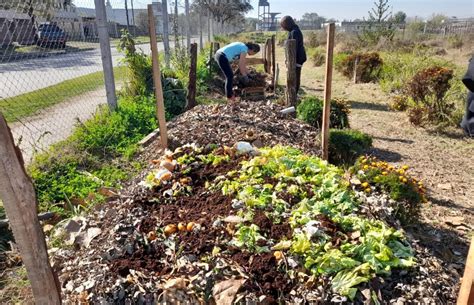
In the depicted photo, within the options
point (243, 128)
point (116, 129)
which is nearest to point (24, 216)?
point (243, 128)

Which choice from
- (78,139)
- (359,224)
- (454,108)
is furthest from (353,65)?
(359,224)

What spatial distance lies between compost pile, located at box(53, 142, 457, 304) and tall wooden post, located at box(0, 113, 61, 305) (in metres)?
0.56

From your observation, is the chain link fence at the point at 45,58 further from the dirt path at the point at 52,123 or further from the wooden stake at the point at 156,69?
the wooden stake at the point at 156,69

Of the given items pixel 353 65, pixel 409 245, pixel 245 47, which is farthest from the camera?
pixel 353 65

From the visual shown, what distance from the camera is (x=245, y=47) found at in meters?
6.91

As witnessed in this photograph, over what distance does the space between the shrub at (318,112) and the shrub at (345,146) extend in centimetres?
75

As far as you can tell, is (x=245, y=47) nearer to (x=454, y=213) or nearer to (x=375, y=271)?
(x=454, y=213)

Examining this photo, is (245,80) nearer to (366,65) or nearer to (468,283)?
(366,65)

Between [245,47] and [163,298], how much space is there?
573cm

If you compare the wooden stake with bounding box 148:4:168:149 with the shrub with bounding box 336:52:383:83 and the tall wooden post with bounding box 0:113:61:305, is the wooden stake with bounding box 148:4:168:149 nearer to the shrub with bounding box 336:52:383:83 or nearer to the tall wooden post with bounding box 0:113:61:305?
the tall wooden post with bounding box 0:113:61:305

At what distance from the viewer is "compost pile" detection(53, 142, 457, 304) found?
6.55 ft

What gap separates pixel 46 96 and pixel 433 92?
8256 mm

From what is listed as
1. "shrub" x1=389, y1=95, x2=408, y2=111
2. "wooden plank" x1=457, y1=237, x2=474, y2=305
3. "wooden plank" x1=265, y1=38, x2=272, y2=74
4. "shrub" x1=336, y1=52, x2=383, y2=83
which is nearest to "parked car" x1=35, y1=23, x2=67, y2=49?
"wooden plank" x1=457, y1=237, x2=474, y2=305

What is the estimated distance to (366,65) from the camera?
427 inches
